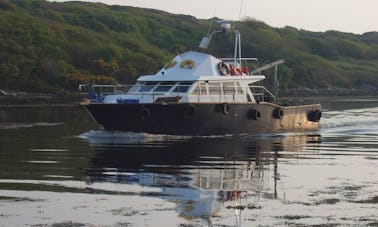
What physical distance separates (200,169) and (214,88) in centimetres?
1311

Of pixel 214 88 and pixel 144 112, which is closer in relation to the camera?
pixel 144 112

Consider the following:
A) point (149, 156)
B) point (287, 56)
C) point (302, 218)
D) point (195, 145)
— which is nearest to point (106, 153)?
point (149, 156)

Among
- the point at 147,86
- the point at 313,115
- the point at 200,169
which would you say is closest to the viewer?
the point at 200,169

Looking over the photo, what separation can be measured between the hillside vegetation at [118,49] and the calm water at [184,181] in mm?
41040

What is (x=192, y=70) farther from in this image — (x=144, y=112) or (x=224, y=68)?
(x=144, y=112)

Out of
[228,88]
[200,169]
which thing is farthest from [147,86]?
[200,169]

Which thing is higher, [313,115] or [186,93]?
[186,93]

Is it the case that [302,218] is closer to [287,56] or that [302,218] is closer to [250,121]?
[250,121]

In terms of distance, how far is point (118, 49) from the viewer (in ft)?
352

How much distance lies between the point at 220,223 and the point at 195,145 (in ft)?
54.7

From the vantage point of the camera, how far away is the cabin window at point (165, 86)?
36500 mm

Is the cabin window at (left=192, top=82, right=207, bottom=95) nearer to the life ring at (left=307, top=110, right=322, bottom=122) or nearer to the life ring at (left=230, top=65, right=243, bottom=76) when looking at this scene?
the life ring at (left=230, top=65, right=243, bottom=76)

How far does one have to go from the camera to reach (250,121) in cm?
3788

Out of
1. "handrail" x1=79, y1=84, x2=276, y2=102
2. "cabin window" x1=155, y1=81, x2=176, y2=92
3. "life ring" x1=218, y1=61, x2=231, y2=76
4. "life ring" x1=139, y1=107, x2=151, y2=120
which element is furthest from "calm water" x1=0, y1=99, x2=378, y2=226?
"life ring" x1=218, y1=61, x2=231, y2=76
